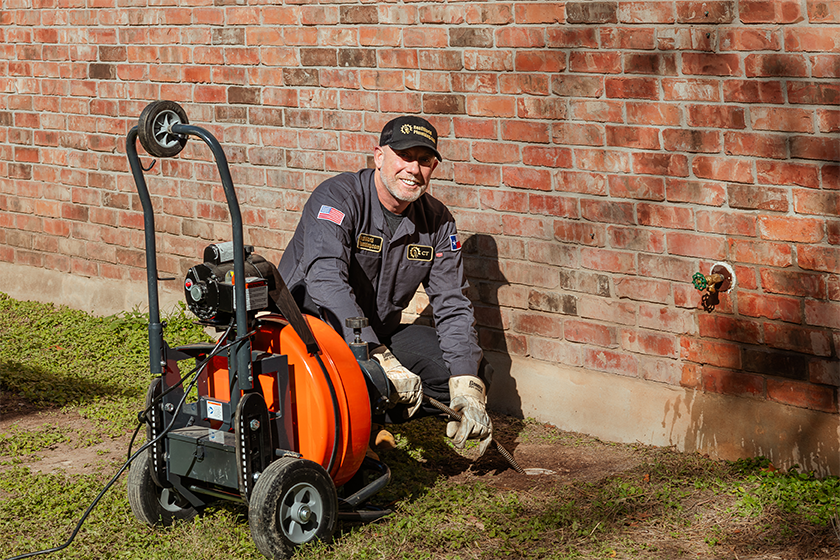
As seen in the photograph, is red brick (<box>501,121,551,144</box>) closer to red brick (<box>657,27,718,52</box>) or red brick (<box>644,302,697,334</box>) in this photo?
red brick (<box>657,27,718,52</box>)

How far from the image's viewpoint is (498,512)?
4.15 meters

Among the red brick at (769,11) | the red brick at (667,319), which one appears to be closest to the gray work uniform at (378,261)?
the red brick at (667,319)

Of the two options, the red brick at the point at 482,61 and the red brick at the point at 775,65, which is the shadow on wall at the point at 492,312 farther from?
the red brick at the point at 775,65

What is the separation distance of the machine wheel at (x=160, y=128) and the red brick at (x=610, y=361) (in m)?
2.51

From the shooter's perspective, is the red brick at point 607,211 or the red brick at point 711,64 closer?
the red brick at point 711,64

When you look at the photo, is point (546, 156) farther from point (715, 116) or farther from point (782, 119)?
point (782, 119)

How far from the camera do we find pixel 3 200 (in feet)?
26.4

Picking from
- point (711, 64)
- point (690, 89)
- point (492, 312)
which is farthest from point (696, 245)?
point (492, 312)

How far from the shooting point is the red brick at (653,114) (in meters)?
4.57

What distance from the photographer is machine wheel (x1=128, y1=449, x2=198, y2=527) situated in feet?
12.7

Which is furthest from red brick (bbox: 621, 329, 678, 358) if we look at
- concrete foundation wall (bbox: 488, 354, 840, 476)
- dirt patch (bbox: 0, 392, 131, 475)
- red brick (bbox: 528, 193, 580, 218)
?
dirt patch (bbox: 0, 392, 131, 475)

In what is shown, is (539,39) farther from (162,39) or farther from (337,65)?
(162,39)

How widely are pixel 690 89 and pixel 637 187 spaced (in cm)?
54

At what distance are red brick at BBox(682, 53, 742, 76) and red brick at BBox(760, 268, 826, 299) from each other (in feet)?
3.00
